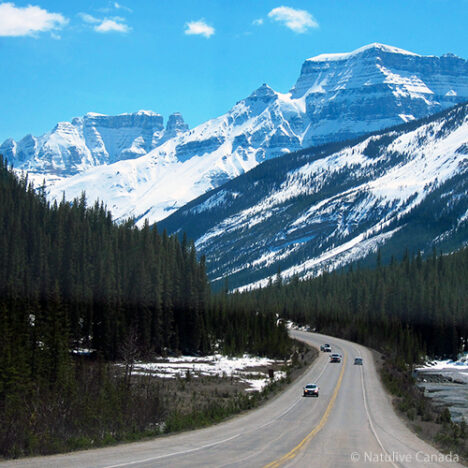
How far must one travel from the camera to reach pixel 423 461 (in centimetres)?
2811

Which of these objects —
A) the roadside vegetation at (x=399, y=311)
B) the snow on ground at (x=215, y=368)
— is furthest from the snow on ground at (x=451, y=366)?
the snow on ground at (x=215, y=368)

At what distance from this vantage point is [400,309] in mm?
145375

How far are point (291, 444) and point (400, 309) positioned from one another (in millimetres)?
118616

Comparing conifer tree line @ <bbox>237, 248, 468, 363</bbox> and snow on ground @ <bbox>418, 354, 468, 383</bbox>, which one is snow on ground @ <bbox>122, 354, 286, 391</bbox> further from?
snow on ground @ <bbox>418, 354, 468, 383</bbox>

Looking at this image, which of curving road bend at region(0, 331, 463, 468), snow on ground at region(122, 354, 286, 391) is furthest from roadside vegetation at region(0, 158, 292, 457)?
snow on ground at region(122, 354, 286, 391)

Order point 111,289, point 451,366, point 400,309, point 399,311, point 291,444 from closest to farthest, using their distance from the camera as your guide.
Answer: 1. point 291,444
2. point 111,289
3. point 451,366
4. point 400,309
5. point 399,311

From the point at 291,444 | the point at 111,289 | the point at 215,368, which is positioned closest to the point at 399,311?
the point at 215,368

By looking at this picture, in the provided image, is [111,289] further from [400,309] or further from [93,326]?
[400,309]

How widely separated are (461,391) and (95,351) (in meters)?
41.5

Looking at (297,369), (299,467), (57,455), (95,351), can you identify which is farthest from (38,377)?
(297,369)

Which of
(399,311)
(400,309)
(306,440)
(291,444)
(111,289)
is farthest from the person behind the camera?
(399,311)

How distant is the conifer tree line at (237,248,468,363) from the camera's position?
13000cm

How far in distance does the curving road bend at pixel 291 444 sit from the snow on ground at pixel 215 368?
17.3 meters

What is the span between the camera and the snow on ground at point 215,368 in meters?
69.8
